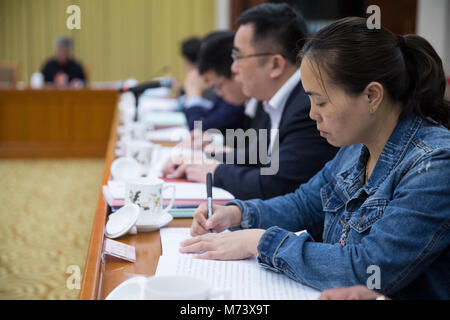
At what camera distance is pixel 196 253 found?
1.21 metres

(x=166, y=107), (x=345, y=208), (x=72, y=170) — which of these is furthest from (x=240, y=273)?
(x=72, y=170)

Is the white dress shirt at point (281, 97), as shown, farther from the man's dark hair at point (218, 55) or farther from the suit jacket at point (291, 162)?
the man's dark hair at point (218, 55)

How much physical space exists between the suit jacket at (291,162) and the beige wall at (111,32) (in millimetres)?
6620

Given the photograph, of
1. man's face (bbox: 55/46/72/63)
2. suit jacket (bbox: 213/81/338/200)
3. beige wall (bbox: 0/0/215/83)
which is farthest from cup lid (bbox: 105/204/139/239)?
beige wall (bbox: 0/0/215/83)

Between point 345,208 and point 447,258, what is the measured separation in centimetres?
26

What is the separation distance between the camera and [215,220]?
4.28 ft

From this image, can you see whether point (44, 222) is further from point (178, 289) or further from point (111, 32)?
point (111, 32)

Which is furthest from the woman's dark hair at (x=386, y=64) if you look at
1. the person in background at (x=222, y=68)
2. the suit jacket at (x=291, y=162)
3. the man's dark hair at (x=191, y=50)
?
the man's dark hair at (x=191, y=50)

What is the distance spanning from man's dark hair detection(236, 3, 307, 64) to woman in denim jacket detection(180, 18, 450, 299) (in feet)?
2.65

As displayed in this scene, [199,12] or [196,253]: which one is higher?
[199,12]

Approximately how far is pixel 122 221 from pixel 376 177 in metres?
0.60

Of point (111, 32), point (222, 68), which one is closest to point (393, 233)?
point (222, 68)

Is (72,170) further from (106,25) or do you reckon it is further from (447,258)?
(447,258)
